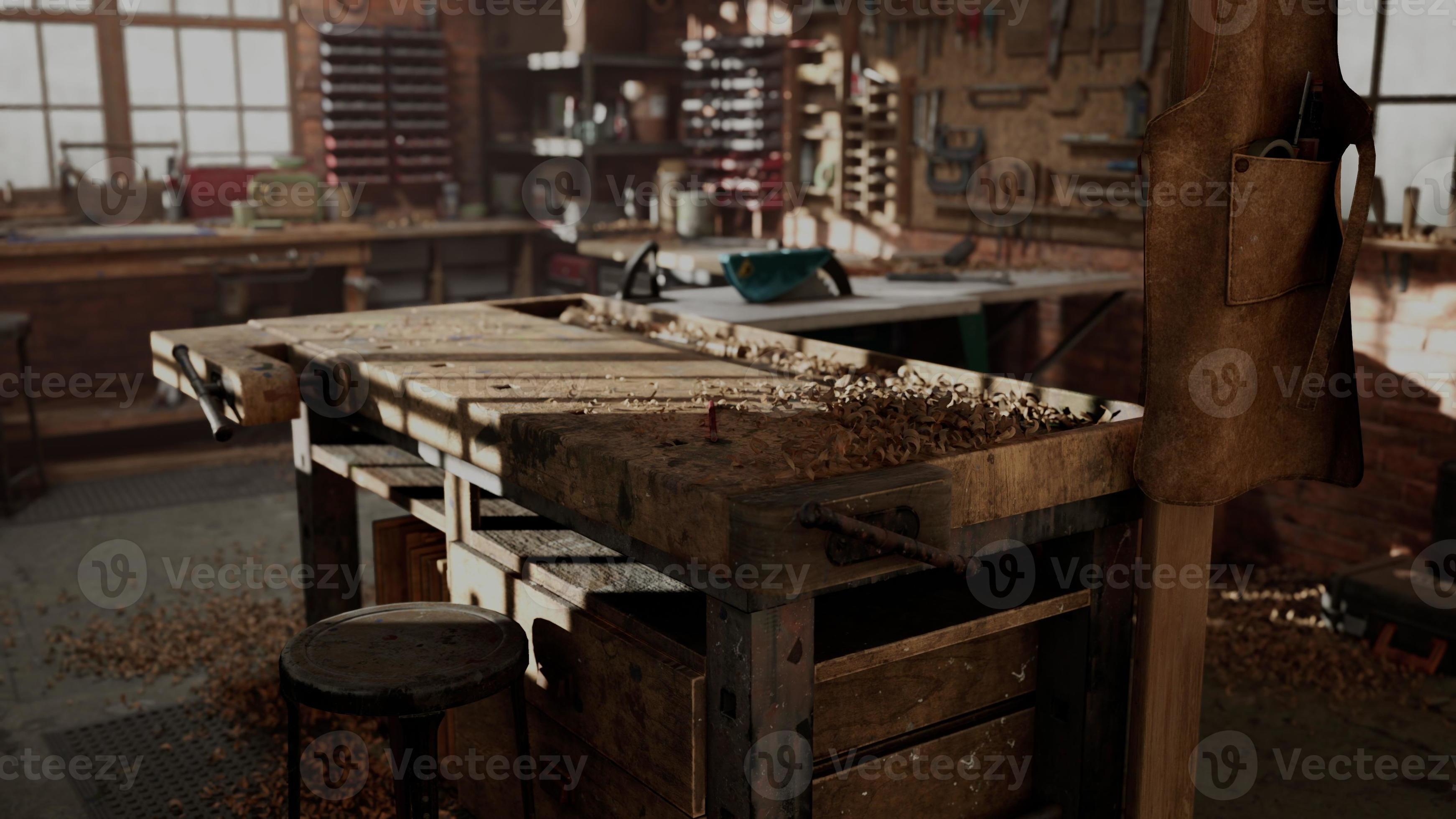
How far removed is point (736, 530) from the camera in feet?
4.58

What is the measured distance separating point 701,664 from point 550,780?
490 mm

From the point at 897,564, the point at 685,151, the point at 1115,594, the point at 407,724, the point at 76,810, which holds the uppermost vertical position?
the point at 685,151

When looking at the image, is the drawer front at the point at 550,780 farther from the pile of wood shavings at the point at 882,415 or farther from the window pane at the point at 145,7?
the window pane at the point at 145,7

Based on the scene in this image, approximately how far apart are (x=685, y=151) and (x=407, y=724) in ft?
17.0

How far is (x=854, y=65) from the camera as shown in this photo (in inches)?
213

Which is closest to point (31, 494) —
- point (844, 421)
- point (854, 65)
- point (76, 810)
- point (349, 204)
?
point (349, 204)

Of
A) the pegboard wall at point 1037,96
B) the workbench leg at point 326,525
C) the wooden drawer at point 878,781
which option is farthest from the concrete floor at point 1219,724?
the pegboard wall at point 1037,96

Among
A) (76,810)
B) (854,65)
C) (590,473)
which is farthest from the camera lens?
(854,65)

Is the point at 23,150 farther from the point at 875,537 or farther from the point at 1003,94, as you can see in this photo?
the point at 875,537

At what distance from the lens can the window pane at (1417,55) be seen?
354 cm

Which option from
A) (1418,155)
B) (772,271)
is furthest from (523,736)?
(1418,155)

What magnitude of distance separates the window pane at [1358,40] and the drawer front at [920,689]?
2648 millimetres

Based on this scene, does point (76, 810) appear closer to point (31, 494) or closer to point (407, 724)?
point (407, 724)

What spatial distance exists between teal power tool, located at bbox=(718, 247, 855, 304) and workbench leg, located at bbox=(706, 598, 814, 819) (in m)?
2.21
